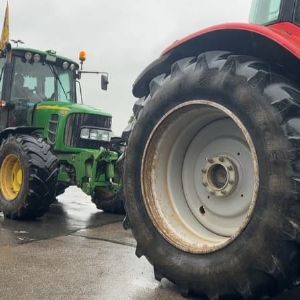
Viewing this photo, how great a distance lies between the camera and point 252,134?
8.58 feet

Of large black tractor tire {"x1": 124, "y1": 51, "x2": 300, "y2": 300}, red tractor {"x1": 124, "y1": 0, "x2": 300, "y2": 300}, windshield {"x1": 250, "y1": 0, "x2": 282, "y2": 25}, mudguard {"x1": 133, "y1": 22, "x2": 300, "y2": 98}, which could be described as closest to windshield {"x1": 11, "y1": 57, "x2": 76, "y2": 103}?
red tractor {"x1": 124, "y1": 0, "x2": 300, "y2": 300}

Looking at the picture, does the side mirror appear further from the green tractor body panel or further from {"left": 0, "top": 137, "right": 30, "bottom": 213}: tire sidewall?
{"left": 0, "top": 137, "right": 30, "bottom": 213}: tire sidewall

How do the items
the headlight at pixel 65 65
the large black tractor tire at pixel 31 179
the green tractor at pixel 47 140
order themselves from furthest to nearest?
the headlight at pixel 65 65 < the green tractor at pixel 47 140 < the large black tractor tire at pixel 31 179

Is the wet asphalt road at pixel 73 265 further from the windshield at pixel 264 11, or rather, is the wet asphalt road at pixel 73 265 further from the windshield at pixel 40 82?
the windshield at pixel 40 82

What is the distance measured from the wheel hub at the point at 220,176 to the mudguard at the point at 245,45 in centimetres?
68

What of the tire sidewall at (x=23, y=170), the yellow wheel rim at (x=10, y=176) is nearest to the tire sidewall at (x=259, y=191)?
the tire sidewall at (x=23, y=170)

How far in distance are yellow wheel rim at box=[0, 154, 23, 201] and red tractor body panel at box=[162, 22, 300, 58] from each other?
4.03 meters

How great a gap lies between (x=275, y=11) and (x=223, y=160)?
1.10 m

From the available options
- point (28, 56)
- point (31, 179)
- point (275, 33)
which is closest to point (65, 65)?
point (28, 56)

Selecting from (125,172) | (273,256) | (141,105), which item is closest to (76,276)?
(125,172)

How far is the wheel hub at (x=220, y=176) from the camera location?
3.01 metres

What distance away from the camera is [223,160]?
3070 millimetres

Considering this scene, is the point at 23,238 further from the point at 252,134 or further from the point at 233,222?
the point at 252,134

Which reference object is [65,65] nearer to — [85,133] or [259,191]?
[85,133]
